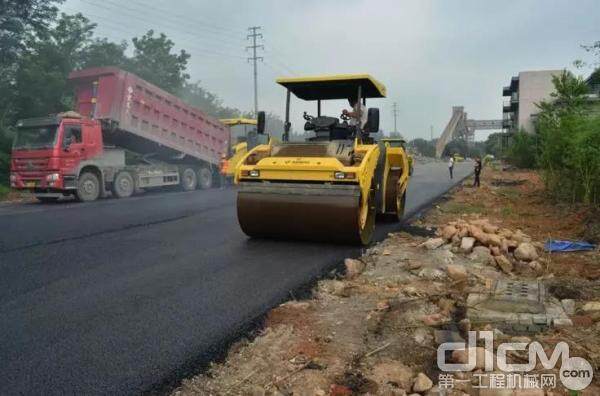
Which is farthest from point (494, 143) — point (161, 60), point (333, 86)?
point (333, 86)

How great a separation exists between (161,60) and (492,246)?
28863 millimetres

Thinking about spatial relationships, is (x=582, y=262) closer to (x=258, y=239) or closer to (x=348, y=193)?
(x=348, y=193)

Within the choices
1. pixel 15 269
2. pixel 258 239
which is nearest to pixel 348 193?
pixel 258 239

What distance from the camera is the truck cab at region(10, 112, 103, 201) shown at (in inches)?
510

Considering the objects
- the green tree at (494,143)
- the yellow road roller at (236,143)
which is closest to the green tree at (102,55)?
the yellow road roller at (236,143)

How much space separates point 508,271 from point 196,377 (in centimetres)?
378

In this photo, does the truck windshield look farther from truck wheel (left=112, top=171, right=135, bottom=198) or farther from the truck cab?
truck wheel (left=112, top=171, right=135, bottom=198)

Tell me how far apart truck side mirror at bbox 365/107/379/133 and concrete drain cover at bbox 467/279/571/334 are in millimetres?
3218

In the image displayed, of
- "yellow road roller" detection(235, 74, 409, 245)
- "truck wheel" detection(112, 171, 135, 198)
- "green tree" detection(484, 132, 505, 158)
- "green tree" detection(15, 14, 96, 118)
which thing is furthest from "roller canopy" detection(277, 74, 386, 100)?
"green tree" detection(484, 132, 505, 158)

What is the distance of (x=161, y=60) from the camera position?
31.1 meters

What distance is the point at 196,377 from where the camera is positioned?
3.04 metres

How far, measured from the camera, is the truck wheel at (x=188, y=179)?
17.7 metres

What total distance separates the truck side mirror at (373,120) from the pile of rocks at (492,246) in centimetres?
176

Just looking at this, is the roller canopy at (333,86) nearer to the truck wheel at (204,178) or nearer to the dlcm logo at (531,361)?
the dlcm logo at (531,361)
